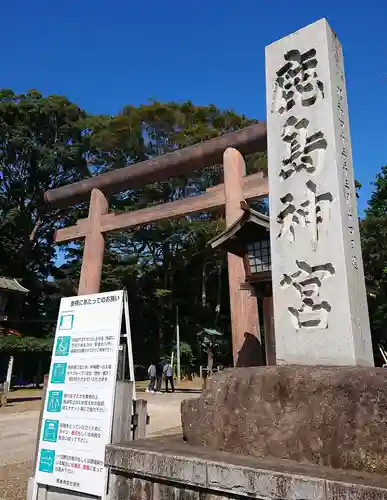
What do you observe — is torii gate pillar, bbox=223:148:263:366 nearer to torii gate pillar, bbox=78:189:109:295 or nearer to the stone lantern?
the stone lantern

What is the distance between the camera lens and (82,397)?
11.0 feet

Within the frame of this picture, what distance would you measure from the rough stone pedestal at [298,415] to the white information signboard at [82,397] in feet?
2.59

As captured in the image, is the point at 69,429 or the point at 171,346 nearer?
the point at 69,429

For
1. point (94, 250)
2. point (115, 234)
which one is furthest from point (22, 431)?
point (115, 234)

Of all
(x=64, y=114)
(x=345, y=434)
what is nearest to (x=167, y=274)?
(x=64, y=114)

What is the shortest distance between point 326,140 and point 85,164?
2209 cm

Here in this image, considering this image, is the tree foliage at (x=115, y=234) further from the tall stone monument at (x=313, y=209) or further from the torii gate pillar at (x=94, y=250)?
Answer: the tall stone monument at (x=313, y=209)

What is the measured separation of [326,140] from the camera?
3256 millimetres

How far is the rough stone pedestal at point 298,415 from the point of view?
209cm

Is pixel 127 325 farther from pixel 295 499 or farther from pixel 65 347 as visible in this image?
pixel 295 499

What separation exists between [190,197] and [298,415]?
23.5ft

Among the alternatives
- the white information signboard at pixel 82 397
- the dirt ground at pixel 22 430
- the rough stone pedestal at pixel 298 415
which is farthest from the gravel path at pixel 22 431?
the rough stone pedestal at pixel 298 415

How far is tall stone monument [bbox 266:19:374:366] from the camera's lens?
288cm

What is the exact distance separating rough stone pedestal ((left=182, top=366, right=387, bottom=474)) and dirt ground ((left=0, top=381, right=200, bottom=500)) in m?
2.68
